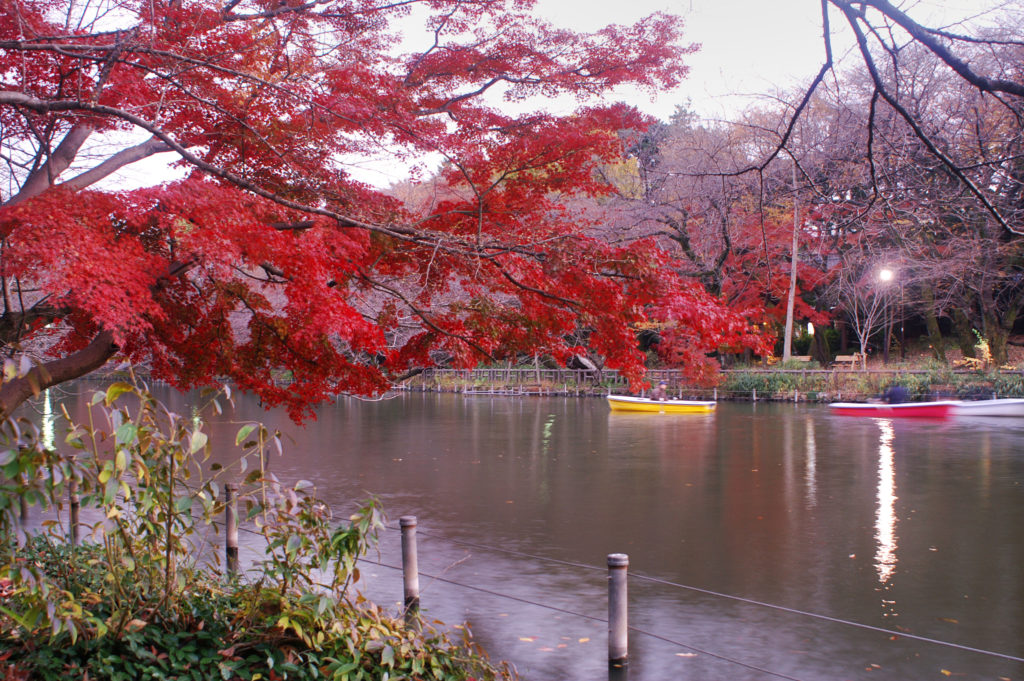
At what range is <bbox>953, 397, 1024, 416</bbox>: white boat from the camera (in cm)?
2755

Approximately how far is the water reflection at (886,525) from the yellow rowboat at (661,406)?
12226 millimetres

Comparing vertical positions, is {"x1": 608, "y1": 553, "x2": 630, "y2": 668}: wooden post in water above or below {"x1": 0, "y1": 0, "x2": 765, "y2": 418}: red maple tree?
below

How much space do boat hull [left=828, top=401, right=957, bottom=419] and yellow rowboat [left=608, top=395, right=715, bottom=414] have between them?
191 inches

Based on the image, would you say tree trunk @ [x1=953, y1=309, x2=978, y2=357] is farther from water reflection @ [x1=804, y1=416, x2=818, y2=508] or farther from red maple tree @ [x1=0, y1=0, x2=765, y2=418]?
red maple tree @ [x1=0, y1=0, x2=765, y2=418]

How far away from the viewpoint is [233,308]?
23.6 feet

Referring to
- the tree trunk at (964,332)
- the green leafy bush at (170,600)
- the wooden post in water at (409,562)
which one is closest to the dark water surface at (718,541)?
the wooden post in water at (409,562)

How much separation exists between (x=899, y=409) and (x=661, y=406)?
860 cm

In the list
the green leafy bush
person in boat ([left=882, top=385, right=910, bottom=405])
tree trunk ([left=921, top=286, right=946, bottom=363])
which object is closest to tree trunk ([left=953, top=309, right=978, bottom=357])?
tree trunk ([left=921, top=286, right=946, bottom=363])

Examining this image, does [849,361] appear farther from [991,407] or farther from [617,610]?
[617,610]

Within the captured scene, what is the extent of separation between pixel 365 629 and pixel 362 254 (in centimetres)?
390

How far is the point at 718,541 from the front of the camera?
1052 centimetres

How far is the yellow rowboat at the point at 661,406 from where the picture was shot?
31531mm

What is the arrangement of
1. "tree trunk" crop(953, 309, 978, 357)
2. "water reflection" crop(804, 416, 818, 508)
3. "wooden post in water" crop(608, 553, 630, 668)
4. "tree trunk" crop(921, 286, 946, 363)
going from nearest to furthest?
1. "wooden post in water" crop(608, 553, 630, 668)
2. "water reflection" crop(804, 416, 818, 508)
3. "tree trunk" crop(921, 286, 946, 363)
4. "tree trunk" crop(953, 309, 978, 357)

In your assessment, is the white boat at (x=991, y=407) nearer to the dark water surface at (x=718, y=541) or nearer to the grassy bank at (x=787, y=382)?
the grassy bank at (x=787, y=382)
